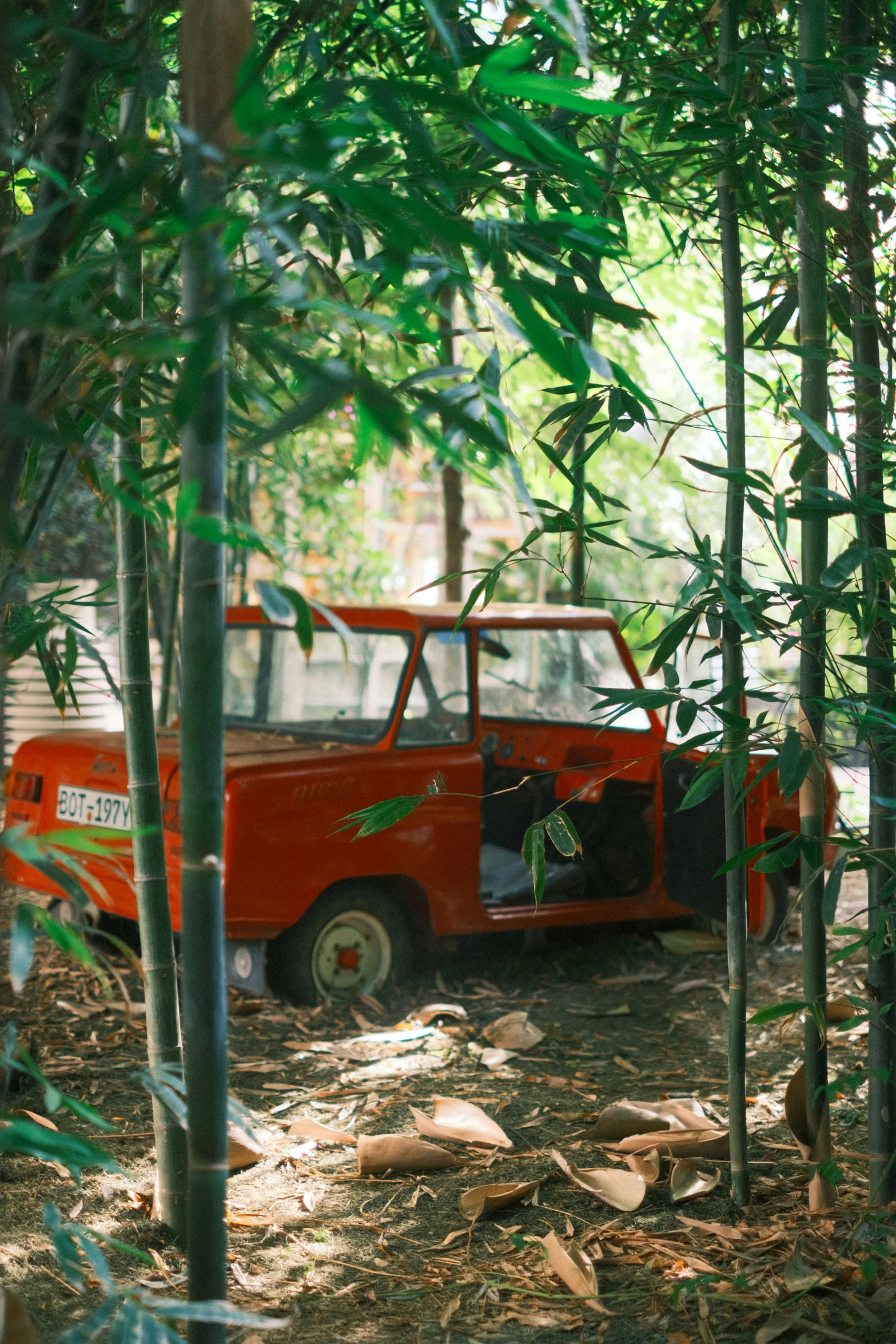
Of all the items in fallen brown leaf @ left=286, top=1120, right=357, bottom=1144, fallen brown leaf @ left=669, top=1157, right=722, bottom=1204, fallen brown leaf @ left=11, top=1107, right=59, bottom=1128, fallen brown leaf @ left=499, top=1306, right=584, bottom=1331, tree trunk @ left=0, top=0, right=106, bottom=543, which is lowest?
fallen brown leaf @ left=286, top=1120, right=357, bottom=1144

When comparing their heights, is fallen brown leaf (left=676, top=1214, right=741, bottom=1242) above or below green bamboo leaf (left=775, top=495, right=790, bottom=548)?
below

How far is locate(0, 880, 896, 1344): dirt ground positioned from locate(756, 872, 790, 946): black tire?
790mm

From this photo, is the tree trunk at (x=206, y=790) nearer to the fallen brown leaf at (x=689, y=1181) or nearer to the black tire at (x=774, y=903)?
the fallen brown leaf at (x=689, y=1181)

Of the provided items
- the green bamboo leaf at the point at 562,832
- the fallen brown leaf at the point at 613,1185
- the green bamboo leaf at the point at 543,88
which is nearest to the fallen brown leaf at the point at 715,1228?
the fallen brown leaf at the point at 613,1185

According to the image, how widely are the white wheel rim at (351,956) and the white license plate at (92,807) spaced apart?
86 centimetres

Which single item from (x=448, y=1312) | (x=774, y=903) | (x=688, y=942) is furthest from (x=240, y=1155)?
(x=774, y=903)

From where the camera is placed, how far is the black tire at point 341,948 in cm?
435

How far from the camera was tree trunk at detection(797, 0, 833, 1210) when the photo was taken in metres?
2.31

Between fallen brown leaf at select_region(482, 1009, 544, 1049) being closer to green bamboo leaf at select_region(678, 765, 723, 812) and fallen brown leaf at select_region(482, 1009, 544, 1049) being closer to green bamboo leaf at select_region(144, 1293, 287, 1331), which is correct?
green bamboo leaf at select_region(678, 765, 723, 812)

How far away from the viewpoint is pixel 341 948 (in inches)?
177

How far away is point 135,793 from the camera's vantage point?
2504mm

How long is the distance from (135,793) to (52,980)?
257 cm

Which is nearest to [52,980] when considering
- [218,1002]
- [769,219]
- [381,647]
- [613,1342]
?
[381,647]

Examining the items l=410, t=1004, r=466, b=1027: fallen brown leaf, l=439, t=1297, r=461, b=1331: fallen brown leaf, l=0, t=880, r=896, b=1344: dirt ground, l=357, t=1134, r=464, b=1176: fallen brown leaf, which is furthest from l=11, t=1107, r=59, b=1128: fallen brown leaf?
l=410, t=1004, r=466, b=1027: fallen brown leaf
